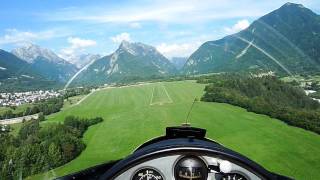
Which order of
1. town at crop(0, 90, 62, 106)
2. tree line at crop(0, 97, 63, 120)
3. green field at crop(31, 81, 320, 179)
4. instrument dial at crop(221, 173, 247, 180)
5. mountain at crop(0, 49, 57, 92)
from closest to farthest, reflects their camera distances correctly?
instrument dial at crop(221, 173, 247, 180) < green field at crop(31, 81, 320, 179) < mountain at crop(0, 49, 57, 92) < tree line at crop(0, 97, 63, 120) < town at crop(0, 90, 62, 106)

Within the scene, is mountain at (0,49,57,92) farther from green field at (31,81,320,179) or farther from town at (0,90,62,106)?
green field at (31,81,320,179)

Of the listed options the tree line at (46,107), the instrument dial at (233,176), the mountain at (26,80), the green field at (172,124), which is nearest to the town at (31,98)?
Result: the tree line at (46,107)

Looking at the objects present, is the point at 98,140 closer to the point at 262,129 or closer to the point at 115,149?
the point at 115,149

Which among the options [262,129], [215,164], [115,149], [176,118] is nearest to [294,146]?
[262,129]

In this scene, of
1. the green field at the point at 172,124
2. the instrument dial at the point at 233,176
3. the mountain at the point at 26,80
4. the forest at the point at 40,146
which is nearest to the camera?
the instrument dial at the point at 233,176

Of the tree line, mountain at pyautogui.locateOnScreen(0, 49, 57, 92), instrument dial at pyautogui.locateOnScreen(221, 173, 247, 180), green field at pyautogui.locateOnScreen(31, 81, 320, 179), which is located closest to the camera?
instrument dial at pyautogui.locateOnScreen(221, 173, 247, 180)

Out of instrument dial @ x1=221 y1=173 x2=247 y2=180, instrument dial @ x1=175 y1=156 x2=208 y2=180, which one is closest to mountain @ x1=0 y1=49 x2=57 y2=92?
instrument dial @ x1=175 y1=156 x2=208 y2=180

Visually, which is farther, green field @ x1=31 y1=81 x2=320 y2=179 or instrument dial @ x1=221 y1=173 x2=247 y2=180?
green field @ x1=31 y1=81 x2=320 y2=179

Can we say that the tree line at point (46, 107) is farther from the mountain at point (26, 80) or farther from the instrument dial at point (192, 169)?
the instrument dial at point (192, 169)

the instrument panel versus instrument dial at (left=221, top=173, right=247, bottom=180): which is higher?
the instrument panel
